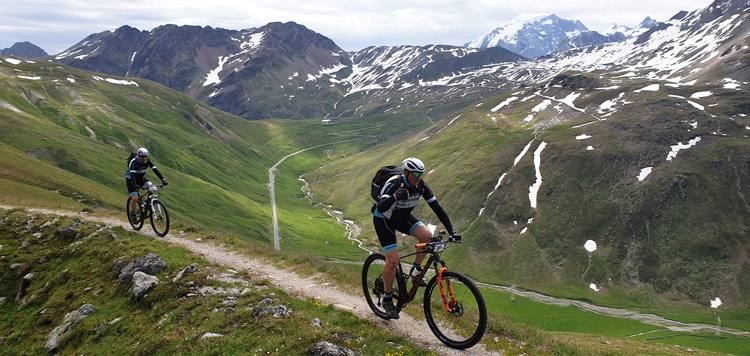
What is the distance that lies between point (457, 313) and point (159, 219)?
2171cm

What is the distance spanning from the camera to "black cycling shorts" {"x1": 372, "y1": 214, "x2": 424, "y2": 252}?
1215 cm

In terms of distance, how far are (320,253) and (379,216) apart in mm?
119742

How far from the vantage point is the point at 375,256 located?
14.1 metres

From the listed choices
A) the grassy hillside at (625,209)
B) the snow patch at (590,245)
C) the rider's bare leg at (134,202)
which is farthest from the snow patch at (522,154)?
the rider's bare leg at (134,202)

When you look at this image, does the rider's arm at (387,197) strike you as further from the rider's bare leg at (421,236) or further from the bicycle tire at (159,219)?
the bicycle tire at (159,219)

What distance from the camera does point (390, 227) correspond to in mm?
12430

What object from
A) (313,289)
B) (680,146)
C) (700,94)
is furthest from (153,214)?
(700,94)

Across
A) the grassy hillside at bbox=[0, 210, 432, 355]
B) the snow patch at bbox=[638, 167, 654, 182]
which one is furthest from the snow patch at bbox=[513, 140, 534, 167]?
the grassy hillside at bbox=[0, 210, 432, 355]

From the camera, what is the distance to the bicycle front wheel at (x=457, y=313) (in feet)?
35.0

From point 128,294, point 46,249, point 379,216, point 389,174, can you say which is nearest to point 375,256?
point 379,216

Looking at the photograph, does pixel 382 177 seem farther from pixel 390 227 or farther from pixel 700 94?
pixel 700 94

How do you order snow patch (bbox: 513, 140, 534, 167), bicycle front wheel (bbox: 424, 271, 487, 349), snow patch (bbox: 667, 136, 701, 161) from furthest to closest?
snow patch (bbox: 513, 140, 534, 167)
snow patch (bbox: 667, 136, 701, 161)
bicycle front wheel (bbox: 424, 271, 487, 349)

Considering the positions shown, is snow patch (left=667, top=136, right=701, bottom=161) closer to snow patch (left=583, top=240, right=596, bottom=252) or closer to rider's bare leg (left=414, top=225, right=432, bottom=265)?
snow patch (left=583, top=240, right=596, bottom=252)

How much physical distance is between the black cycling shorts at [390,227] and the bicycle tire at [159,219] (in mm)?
18581
